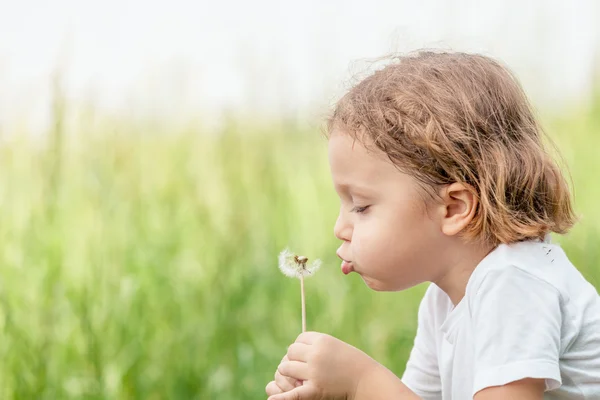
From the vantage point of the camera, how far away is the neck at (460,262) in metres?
1.36

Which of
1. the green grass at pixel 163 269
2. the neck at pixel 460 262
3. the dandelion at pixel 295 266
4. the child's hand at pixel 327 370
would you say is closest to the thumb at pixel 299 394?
the child's hand at pixel 327 370

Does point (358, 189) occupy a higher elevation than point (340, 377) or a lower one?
higher

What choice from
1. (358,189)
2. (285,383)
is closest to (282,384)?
(285,383)

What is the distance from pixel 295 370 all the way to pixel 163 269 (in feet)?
2.73

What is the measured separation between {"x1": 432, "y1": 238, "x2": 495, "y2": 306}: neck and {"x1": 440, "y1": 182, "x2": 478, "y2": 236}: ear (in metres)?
0.03

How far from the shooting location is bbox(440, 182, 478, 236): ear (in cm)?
133

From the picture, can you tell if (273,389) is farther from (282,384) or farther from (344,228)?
(344,228)

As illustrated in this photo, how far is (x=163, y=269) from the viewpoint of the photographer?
6.90ft

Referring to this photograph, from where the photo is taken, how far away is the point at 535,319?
1.22m

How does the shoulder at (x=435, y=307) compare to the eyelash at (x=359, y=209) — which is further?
the shoulder at (x=435, y=307)

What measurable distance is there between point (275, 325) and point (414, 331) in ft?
1.10

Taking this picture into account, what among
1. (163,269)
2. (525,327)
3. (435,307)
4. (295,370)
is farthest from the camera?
(163,269)

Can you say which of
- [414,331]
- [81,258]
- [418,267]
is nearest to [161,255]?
[81,258]

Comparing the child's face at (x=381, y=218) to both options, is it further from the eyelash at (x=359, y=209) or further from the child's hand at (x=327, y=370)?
the child's hand at (x=327, y=370)
